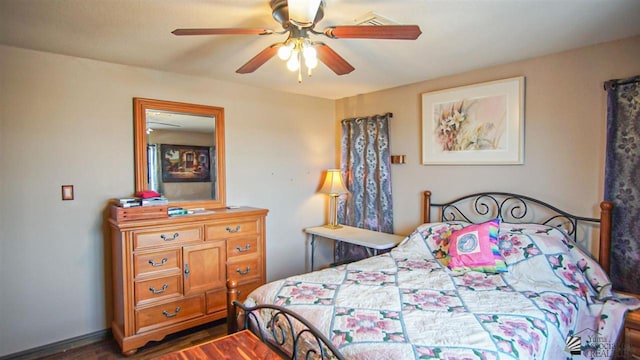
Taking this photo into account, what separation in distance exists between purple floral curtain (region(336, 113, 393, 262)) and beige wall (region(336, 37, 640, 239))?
2.01ft

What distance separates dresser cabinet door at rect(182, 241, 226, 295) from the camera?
8.96ft

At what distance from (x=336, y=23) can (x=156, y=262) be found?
7.01ft

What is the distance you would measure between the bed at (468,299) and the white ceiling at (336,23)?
3.79 ft

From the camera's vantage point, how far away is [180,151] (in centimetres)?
310

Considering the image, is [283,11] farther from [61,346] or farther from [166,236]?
[61,346]

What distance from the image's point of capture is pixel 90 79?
2684mm

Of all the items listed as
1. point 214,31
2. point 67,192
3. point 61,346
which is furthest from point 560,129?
point 61,346

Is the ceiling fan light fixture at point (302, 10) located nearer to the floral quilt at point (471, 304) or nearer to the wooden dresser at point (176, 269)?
the floral quilt at point (471, 304)

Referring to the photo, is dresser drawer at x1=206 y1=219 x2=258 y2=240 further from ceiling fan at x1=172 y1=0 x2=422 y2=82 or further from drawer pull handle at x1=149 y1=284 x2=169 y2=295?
ceiling fan at x1=172 y1=0 x2=422 y2=82

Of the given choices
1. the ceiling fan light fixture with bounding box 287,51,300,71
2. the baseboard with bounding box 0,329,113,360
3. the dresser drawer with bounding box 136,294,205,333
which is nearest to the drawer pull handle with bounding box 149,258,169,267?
the dresser drawer with bounding box 136,294,205,333

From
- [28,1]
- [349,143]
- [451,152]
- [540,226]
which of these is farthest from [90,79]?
[540,226]

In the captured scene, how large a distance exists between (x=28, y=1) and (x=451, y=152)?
10.3 feet

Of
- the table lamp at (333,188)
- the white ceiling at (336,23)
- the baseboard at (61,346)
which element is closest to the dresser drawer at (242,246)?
the table lamp at (333,188)

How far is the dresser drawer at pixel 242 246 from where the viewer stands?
298 cm
